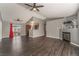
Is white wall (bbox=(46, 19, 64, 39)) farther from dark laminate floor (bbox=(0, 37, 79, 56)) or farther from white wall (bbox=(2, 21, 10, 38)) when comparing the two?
white wall (bbox=(2, 21, 10, 38))

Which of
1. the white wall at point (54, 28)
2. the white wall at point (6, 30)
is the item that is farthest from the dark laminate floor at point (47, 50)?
the white wall at point (6, 30)

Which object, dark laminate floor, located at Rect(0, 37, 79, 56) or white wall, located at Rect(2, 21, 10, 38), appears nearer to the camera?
dark laminate floor, located at Rect(0, 37, 79, 56)

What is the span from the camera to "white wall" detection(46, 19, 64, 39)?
105 inches

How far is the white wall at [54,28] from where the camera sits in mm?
2669

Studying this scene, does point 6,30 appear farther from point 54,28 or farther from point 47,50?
point 54,28

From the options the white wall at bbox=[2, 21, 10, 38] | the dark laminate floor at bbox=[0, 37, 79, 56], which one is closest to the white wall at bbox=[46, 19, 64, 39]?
the dark laminate floor at bbox=[0, 37, 79, 56]

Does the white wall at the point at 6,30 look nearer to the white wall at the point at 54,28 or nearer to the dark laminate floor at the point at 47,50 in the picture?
the dark laminate floor at the point at 47,50

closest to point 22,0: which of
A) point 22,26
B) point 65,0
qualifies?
point 65,0

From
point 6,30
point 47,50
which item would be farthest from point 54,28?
point 6,30

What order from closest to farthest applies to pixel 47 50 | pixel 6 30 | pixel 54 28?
1. pixel 54 28
2. pixel 47 50
3. pixel 6 30

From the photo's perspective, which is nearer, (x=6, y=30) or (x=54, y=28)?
(x=54, y=28)

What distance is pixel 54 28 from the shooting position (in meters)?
2.95

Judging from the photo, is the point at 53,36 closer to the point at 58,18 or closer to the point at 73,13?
the point at 58,18

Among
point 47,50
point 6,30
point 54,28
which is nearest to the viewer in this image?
point 54,28
